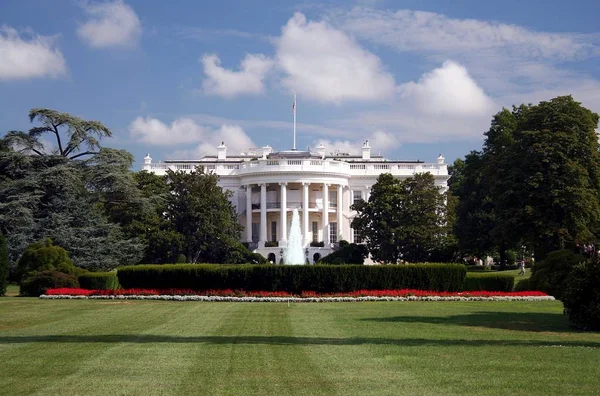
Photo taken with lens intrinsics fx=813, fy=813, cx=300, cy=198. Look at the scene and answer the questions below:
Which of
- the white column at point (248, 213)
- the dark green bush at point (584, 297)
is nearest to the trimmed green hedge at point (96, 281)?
the dark green bush at point (584, 297)

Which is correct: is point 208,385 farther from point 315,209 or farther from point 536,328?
point 315,209

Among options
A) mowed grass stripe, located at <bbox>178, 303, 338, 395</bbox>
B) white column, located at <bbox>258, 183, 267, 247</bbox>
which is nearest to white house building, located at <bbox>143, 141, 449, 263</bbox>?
white column, located at <bbox>258, 183, 267, 247</bbox>

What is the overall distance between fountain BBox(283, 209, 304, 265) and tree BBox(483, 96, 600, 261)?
21.6 metres

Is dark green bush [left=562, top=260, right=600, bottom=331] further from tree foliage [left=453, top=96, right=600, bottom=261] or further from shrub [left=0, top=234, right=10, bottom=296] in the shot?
tree foliage [left=453, top=96, right=600, bottom=261]

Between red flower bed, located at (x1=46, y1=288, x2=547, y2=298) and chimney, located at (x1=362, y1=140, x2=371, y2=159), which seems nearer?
red flower bed, located at (x1=46, y1=288, x2=547, y2=298)

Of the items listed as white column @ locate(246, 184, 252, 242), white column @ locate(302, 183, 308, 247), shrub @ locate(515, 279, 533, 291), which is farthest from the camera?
white column @ locate(246, 184, 252, 242)

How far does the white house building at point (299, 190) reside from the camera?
8006 cm

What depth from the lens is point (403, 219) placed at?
61.1 meters

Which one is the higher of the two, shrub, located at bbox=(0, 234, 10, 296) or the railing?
the railing

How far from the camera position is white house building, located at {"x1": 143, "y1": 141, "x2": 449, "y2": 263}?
80.1m

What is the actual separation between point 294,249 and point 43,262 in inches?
1294

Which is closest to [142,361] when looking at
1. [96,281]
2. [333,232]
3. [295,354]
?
[295,354]

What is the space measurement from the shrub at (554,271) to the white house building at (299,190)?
43.4 meters

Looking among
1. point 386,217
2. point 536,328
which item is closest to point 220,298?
point 536,328
